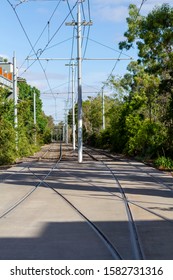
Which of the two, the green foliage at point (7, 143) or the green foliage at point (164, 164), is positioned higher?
the green foliage at point (7, 143)

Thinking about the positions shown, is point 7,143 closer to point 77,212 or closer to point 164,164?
point 164,164

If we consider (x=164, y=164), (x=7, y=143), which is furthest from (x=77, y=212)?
(x=7, y=143)

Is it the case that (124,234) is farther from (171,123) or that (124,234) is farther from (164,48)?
(171,123)

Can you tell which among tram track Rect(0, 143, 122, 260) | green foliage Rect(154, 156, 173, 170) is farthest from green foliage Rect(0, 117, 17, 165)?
tram track Rect(0, 143, 122, 260)

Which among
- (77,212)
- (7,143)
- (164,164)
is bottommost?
(77,212)

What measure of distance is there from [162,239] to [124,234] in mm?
783

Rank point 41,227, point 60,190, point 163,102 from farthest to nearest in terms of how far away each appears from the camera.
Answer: point 163,102 → point 60,190 → point 41,227

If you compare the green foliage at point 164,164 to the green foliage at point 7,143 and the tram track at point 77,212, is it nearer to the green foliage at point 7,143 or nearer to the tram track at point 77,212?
the tram track at point 77,212

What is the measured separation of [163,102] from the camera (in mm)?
43156

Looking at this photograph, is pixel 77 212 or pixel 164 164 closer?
pixel 77 212

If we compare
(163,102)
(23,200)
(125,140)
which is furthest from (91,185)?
(125,140)

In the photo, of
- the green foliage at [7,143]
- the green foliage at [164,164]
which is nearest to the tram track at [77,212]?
the green foliage at [164,164]

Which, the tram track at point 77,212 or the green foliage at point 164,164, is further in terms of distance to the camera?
the green foliage at point 164,164

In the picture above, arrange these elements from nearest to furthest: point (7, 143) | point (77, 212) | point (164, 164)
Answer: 1. point (77, 212)
2. point (164, 164)
3. point (7, 143)
